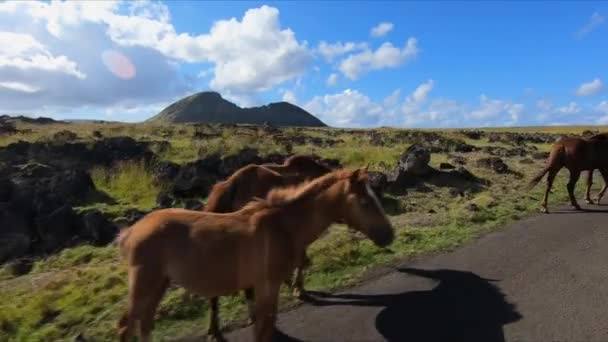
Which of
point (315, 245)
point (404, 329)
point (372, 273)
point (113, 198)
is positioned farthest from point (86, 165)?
point (404, 329)

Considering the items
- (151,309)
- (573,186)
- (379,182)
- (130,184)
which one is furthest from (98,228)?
(573,186)

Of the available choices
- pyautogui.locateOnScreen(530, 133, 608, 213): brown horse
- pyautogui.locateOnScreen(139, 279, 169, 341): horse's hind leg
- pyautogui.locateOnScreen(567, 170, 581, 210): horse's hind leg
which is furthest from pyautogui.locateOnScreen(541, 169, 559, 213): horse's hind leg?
pyautogui.locateOnScreen(139, 279, 169, 341): horse's hind leg

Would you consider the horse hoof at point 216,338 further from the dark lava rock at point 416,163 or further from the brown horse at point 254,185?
the dark lava rock at point 416,163

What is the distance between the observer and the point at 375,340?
612 cm

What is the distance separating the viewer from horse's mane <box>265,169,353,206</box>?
6.17 metres

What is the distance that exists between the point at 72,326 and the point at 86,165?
1509 centimetres

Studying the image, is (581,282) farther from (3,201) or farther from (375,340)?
(3,201)

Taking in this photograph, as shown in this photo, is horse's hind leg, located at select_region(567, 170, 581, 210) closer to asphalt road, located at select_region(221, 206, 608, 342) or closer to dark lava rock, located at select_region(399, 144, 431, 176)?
asphalt road, located at select_region(221, 206, 608, 342)

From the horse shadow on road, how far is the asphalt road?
0.01 meters

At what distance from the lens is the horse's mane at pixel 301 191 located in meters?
6.17

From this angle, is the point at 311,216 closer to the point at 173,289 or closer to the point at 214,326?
the point at 214,326

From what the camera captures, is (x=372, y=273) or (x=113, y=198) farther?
(x=113, y=198)

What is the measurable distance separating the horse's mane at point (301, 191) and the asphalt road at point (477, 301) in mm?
1639

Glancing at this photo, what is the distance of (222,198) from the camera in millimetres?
8070
